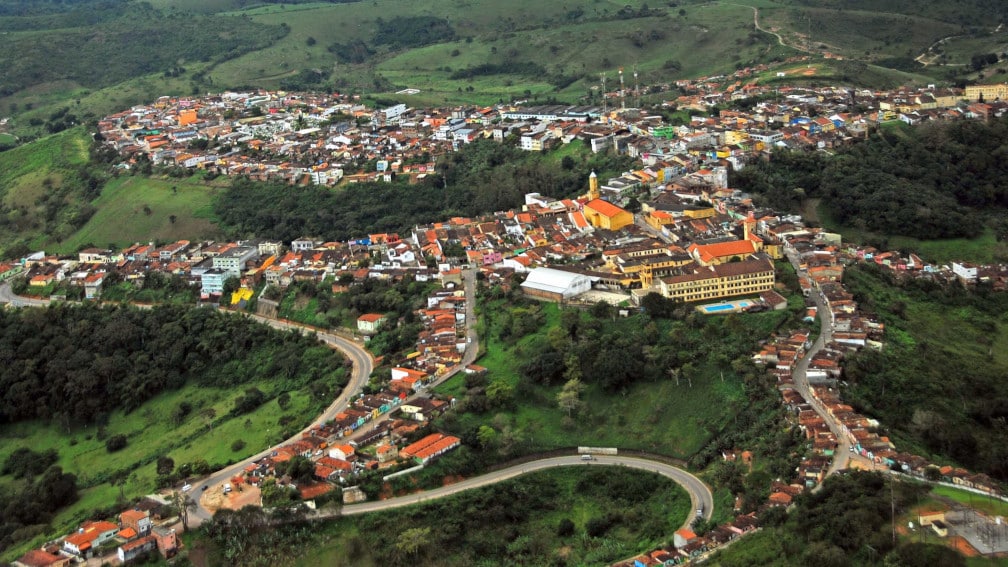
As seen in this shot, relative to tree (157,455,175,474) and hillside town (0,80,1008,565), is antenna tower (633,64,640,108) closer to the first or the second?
hillside town (0,80,1008,565)

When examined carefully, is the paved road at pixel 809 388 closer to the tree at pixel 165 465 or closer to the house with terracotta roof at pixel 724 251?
the house with terracotta roof at pixel 724 251

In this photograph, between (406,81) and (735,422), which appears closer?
(735,422)

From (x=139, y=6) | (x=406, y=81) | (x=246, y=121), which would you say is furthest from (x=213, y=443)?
(x=139, y=6)

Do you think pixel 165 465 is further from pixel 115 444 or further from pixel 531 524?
pixel 531 524

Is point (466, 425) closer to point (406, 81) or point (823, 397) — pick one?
point (823, 397)

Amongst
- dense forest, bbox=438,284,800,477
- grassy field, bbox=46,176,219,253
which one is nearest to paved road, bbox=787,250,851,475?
dense forest, bbox=438,284,800,477

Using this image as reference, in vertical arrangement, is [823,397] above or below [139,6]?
below

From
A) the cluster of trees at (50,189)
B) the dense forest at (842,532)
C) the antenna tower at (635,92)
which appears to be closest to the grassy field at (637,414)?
the dense forest at (842,532)
